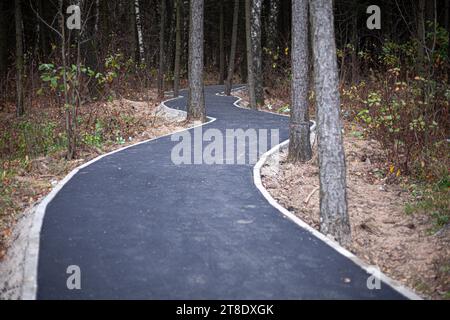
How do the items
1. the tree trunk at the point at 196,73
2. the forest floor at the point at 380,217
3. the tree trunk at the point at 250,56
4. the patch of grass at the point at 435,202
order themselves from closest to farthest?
1. the forest floor at the point at 380,217
2. the patch of grass at the point at 435,202
3. the tree trunk at the point at 196,73
4. the tree trunk at the point at 250,56

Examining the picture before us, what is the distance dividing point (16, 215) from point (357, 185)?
780 cm

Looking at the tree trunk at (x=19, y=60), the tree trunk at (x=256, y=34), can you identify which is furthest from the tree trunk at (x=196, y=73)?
the tree trunk at (x=19, y=60)

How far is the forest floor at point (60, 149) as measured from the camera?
8.66 metres

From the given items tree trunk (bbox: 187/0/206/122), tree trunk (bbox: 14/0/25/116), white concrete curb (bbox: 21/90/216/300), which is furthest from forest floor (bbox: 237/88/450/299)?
tree trunk (bbox: 14/0/25/116)

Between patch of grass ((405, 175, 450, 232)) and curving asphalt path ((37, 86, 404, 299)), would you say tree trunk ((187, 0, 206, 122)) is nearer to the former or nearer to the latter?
curving asphalt path ((37, 86, 404, 299))

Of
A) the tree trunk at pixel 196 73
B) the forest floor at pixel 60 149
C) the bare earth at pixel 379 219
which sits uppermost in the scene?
the tree trunk at pixel 196 73

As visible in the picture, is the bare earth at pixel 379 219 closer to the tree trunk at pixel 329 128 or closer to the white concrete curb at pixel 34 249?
the tree trunk at pixel 329 128

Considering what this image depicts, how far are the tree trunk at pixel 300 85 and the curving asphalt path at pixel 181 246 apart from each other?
7.29 feet

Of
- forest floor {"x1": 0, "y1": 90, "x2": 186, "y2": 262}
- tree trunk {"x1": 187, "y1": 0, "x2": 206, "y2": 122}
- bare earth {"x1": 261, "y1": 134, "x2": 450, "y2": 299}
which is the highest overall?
tree trunk {"x1": 187, "y1": 0, "x2": 206, "y2": 122}

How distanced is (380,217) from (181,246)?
15.3 ft

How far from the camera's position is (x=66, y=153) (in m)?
12.0

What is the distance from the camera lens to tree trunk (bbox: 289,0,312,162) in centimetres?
1112
